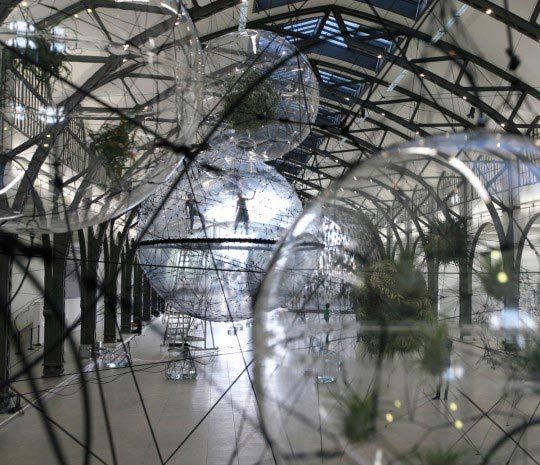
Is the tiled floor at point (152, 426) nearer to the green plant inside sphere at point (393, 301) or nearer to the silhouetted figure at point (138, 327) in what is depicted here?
the green plant inside sphere at point (393, 301)

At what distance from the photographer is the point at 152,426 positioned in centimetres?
787

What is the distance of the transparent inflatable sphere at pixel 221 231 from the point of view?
3.09m

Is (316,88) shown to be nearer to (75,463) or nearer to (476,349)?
(476,349)

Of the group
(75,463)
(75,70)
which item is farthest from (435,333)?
(75,463)

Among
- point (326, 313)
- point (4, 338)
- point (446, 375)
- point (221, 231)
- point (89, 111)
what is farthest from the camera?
point (4, 338)

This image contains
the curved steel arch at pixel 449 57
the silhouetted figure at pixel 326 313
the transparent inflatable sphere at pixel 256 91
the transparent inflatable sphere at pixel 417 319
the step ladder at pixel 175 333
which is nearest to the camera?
the transparent inflatable sphere at pixel 417 319

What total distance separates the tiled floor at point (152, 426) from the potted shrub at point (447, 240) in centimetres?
331

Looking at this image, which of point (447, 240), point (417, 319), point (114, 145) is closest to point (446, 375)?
point (417, 319)

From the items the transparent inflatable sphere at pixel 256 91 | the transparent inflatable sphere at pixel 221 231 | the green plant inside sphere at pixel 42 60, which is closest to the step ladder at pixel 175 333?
the transparent inflatable sphere at pixel 221 231

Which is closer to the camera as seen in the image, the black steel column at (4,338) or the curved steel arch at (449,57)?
the black steel column at (4,338)

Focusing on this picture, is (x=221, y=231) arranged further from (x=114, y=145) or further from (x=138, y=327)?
(x=138, y=327)

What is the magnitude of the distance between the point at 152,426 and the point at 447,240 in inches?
281

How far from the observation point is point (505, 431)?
118 cm

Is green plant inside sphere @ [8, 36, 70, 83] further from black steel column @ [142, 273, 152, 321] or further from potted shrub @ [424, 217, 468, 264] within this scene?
black steel column @ [142, 273, 152, 321]
